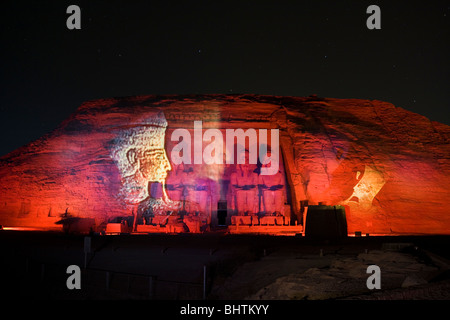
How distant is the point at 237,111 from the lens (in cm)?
3050

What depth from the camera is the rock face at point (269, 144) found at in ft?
86.9

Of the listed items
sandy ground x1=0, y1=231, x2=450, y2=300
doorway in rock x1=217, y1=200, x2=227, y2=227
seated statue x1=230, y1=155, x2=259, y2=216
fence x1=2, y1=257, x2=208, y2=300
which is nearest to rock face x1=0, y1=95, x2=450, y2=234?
doorway in rock x1=217, y1=200, x2=227, y2=227

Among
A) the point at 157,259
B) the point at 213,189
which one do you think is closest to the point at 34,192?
the point at 213,189

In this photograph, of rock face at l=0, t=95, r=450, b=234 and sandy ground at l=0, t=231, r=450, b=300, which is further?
rock face at l=0, t=95, r=450, b=234

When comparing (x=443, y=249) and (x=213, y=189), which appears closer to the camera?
(x=443, y=249)

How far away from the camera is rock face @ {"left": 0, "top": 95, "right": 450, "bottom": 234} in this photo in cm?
2650

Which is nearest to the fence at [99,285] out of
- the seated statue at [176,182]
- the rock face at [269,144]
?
the rock face at [269,144]

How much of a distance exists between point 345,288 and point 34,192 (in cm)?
2570

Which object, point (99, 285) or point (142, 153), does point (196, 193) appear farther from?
point (99, 285)

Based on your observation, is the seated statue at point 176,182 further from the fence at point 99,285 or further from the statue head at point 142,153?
the fence at point 99,285

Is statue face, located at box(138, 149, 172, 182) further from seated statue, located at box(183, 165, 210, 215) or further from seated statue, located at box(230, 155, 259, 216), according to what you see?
seated statue, located at box(230, 155, 259, 216)

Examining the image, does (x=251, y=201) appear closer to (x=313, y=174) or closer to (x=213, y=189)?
(x=213, y=189)

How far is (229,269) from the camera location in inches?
462

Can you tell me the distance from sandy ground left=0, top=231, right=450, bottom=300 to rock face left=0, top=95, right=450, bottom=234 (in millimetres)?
11432
